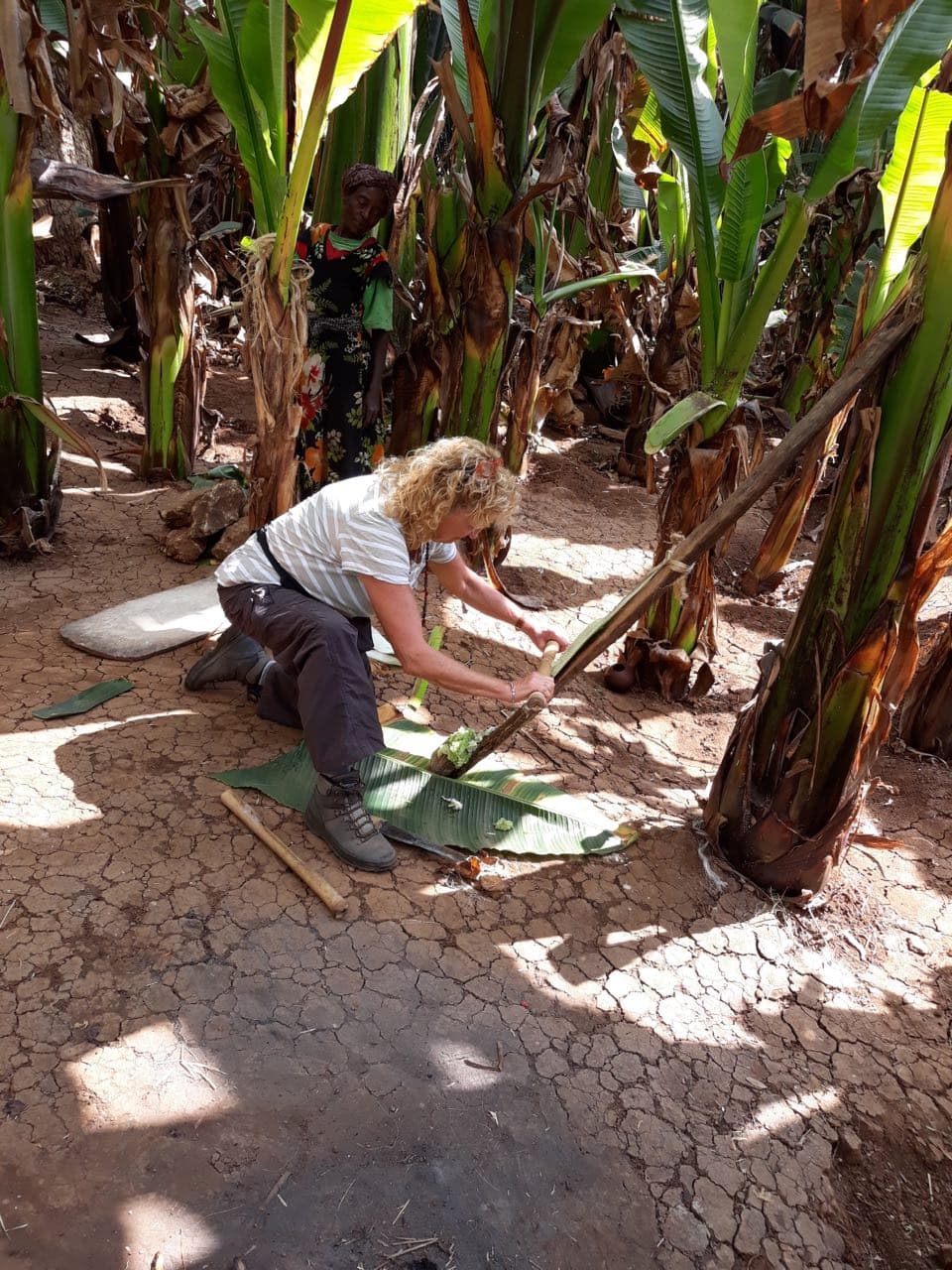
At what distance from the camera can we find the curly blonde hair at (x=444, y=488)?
219 cm

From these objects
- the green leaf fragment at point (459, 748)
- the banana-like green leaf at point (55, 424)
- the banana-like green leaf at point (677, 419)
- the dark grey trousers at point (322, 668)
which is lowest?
the green leaf fragment at point (459, 748)

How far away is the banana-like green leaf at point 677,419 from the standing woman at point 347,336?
1.31 metres

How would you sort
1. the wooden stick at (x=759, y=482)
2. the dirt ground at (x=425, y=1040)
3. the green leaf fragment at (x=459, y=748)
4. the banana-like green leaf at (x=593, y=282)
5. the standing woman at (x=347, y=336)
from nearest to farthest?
the dirt ground at (x=425, y=1040), the wooden stick at (x=759, y=482), the green leaf fragment at (x=459, y=748), the standing woman at (x=347, y=336), the banana-like green leaf at (x=593, y=282)

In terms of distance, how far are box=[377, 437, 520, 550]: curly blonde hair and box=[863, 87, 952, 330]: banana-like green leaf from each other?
1488 millimetres

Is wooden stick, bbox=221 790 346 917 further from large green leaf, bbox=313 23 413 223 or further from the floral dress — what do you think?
large green leaf, bbox=313 23 413 223

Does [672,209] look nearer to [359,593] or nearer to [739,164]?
[739,164]

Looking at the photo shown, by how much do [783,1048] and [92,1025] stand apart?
5.23 feet

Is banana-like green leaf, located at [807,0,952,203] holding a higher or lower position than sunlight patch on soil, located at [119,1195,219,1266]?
higher

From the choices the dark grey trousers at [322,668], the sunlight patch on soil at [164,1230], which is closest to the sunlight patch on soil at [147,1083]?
the sunlight patch on soil at [164,1230]

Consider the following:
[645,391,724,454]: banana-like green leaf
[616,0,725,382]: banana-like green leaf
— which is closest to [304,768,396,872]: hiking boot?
[645,391,724,454]: banana-like green leaf

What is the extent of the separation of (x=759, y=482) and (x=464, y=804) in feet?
4.11

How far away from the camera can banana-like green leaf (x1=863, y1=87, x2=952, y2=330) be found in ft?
8.20

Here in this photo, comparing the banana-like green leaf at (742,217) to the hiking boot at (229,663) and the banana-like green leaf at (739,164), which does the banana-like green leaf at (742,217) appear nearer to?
the banana-like green leaf at (739,164)

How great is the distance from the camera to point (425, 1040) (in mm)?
1921
